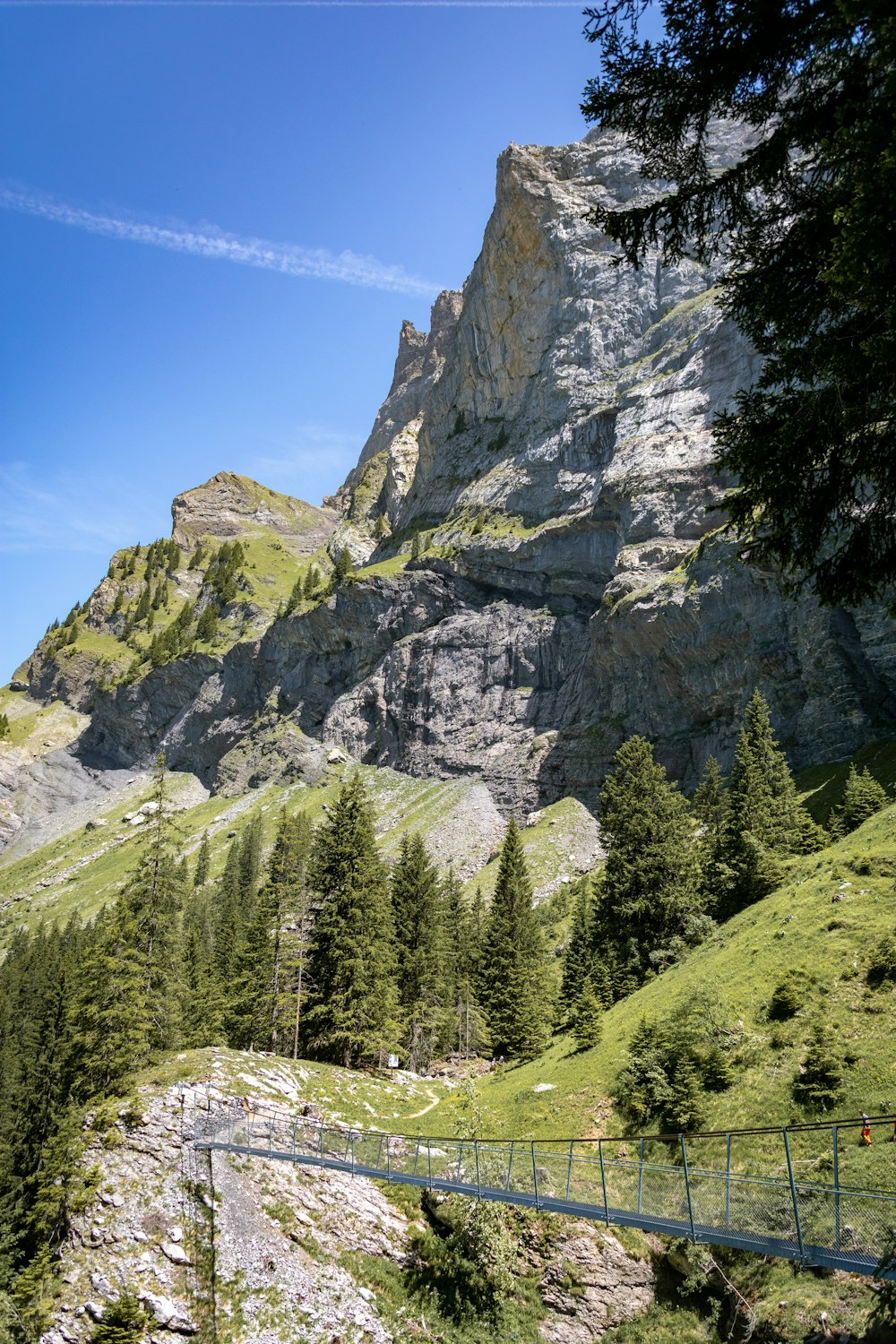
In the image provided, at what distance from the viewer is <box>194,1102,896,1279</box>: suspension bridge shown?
11.0 meters

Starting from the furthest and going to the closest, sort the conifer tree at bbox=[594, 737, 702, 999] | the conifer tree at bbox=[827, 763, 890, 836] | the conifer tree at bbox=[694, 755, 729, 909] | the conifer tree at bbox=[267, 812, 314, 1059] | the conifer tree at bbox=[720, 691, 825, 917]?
the conifer tree at bbox=[827, 763, 890, 836]
the conifer tree at bbox=[694, 755, 729, 909]
the conifer tree at bbox=[720, 691, 825, 917]
the conifer tree at bbox=[594, 737, 702, 999]
the conifer tree at bbox=[267, 812, 314, 1059]

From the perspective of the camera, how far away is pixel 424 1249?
20.7 m

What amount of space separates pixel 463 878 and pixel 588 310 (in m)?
107

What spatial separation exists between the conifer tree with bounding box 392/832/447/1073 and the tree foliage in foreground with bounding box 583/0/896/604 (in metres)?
37.1

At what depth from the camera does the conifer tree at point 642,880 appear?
35656 millimetres

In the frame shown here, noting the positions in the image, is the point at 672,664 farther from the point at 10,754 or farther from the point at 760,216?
the point at 10,754

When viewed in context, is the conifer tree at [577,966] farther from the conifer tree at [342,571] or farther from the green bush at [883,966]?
the conifer tree at [342,571]

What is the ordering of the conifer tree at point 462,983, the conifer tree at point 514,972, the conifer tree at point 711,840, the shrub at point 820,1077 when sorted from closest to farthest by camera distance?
the shrub at point 820,1077, the conifer tree at point 711,840, the conifer tree at point 514,972, the conifer tree at point 462,983

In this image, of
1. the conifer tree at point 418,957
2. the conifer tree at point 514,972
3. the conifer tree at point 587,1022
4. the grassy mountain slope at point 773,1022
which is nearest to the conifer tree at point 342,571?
the conifer tree at point 514,972

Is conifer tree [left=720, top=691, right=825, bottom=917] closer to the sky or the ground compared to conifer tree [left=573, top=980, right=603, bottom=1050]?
closer to the sky

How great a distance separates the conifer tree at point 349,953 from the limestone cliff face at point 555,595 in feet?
198

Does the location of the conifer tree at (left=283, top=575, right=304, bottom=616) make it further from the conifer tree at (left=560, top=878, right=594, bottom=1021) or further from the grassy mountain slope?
the grassy mountain slope

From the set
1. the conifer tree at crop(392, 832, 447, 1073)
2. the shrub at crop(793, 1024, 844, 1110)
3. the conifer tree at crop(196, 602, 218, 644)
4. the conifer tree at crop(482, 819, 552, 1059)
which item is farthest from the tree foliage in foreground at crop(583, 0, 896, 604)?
the conifer tree at crop(196, 602, 218, 644)

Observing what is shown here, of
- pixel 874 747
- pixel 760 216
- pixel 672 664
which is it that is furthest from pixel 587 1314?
pixel 672 664
